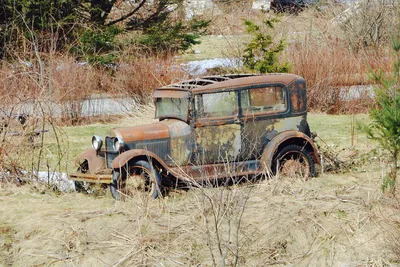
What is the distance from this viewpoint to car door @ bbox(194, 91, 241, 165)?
997cm

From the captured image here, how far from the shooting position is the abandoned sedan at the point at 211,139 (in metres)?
9.66

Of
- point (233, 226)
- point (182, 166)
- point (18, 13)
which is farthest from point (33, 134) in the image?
point (18, 13)

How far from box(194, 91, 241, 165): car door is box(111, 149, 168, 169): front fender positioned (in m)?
0.66

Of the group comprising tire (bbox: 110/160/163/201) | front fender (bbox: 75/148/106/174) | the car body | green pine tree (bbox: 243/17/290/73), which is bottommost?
tire (bbox: 110/160/163/201)

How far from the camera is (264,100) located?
10.3m

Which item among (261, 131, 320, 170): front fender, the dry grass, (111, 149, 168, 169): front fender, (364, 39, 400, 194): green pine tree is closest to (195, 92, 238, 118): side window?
(261, 131, 320, 170): front fender

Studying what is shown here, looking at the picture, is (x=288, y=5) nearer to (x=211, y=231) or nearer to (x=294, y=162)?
(x=294, y=162)

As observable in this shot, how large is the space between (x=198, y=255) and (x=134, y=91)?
11346 mm

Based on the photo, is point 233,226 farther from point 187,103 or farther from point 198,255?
point 187,103

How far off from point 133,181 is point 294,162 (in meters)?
2.39

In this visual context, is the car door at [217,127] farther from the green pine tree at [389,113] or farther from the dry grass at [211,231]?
the green pine tree at [389,113]

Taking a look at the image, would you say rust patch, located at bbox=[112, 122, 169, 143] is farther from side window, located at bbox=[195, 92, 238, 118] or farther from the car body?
the car body

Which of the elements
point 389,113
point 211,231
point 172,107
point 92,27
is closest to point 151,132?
point 172,107

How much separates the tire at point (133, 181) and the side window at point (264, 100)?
1.64 metres
